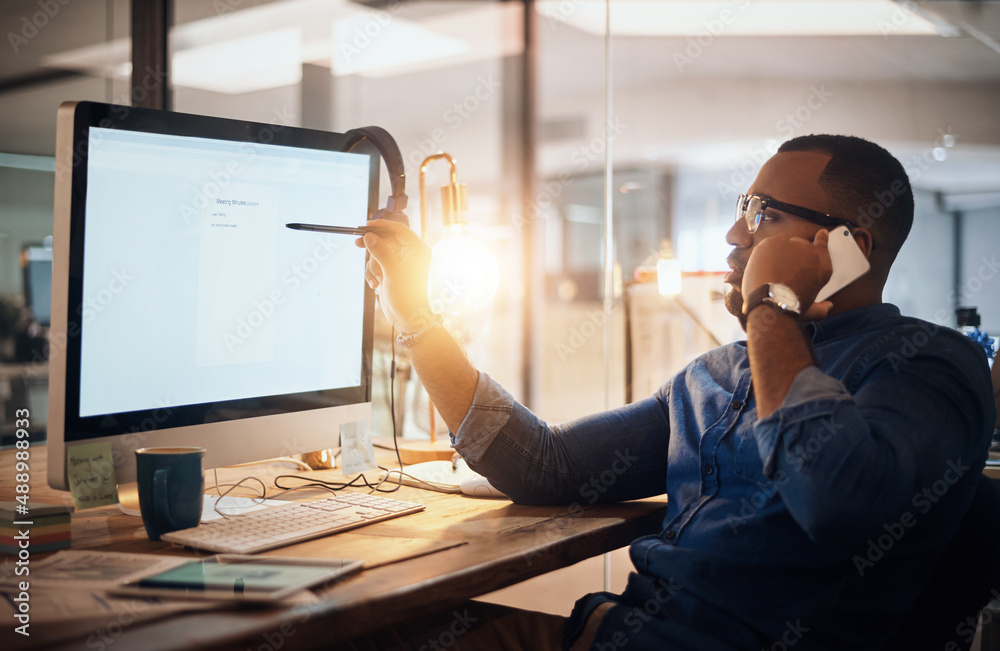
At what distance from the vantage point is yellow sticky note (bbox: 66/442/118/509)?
0.99 meters

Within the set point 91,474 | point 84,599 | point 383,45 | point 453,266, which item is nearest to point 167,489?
point 91,474

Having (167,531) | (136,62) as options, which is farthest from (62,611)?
(136,62)

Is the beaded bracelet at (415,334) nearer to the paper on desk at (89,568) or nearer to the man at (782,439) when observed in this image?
the man at (782,439)

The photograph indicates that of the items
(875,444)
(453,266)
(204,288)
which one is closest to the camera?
(875,444)

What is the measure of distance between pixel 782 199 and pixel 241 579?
0.95 metres

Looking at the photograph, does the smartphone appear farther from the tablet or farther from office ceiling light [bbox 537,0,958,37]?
office ceiling light [bbox 537,0,958,37]

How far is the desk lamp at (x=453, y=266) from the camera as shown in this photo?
1.58 m

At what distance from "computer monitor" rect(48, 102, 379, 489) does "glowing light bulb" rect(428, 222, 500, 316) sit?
0.28 meters

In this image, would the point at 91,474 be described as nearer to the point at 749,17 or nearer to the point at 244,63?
the point at 244,63

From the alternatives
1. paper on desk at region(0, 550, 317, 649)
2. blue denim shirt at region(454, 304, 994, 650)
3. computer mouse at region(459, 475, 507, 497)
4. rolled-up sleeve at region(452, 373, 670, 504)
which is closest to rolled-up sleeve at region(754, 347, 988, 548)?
blue denim shirt at region(454, 304, 994, 650)

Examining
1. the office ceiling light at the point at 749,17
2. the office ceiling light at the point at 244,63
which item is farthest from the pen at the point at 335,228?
the office ceiling light at the point at 749,17

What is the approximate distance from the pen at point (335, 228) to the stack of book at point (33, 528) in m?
0.49

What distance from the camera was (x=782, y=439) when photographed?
0.94 meters

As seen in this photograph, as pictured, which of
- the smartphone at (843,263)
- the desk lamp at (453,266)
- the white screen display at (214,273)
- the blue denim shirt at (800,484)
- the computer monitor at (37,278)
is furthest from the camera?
the computer monitor at (37,278)
